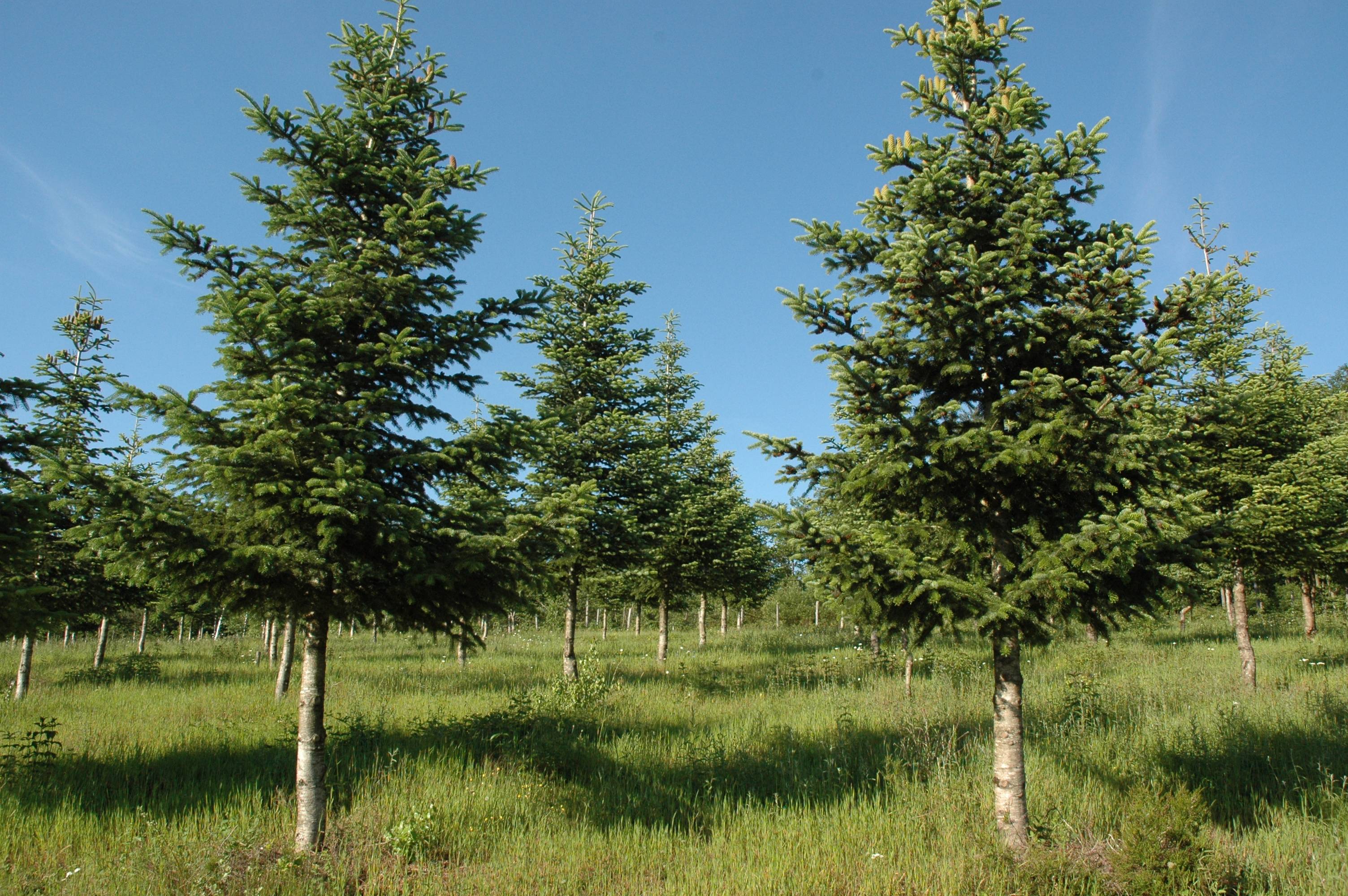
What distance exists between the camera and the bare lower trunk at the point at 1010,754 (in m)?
5.81

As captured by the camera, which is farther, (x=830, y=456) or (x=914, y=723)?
→ (x=914, y=723)

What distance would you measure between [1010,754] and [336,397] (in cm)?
701

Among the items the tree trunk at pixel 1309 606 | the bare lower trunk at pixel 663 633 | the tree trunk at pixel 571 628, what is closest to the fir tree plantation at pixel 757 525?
the tree trunk at pixel 571 628

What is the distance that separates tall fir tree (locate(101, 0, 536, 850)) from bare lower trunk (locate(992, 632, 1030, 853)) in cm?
451

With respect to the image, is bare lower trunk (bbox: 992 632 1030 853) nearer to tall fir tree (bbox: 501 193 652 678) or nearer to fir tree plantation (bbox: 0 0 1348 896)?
fir tree plantation (bbox: 0 0 1348 896)

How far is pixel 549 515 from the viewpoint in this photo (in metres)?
5.74

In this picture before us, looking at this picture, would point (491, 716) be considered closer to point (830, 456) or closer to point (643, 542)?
point (643, 542)

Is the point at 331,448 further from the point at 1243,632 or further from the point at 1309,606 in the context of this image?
the point at 1309,606

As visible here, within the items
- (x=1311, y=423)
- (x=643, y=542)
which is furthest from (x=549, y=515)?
(x=1311, y=423)

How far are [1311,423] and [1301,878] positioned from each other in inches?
478

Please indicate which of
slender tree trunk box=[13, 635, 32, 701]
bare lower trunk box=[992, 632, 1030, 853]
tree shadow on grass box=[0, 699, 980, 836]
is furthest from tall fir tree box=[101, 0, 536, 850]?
slender tree trunk box=[13, 635, 32, 701]

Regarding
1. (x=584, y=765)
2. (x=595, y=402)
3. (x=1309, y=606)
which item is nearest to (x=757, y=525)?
(x=584, y=765)

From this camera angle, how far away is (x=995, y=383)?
640 cm

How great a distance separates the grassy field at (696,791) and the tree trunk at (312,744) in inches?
9.9
